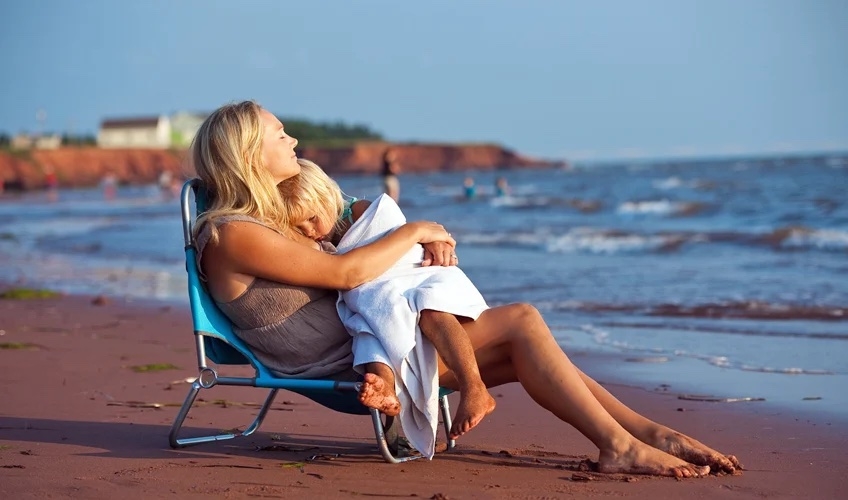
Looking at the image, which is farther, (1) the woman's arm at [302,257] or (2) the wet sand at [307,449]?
(1) the woman's arm at [302,257]

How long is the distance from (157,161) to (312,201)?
88546 mm

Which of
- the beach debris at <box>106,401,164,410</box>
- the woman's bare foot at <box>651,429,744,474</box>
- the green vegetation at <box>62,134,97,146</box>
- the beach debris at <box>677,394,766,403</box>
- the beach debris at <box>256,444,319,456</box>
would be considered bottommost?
the green vegetation at <box>62,134,97,146</box>

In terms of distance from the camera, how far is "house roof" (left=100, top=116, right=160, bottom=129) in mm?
102938

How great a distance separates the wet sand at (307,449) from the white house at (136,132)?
325 feet

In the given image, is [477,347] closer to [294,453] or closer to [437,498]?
[437,498]

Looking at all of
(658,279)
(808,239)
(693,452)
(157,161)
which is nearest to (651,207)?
(808,239)

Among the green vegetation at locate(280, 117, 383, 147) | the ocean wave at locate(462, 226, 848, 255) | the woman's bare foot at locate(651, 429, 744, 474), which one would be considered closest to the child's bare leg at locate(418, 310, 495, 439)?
the woman's bare foot at locate(651, 429, 744, 474)

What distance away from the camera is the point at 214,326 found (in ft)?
12.0

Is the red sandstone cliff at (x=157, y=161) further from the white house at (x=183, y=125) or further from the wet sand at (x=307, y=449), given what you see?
the wet sand at (x=307, y=449)

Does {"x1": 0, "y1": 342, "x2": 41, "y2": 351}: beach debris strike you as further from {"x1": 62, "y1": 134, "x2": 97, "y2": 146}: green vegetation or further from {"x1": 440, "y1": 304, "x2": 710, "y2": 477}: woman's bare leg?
{"x1": 62, "y1": 134, "x2": 97, "y2": 146}: green vegetation

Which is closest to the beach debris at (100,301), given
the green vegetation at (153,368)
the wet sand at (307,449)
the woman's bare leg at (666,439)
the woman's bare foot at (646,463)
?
the wet sand at (307,449)

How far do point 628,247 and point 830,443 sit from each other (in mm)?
12067

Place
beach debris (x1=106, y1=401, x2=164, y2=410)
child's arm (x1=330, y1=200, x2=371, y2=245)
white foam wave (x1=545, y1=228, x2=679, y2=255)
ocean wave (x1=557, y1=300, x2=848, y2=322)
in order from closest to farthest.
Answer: child's arm (x1=330, y1=200, x2=371, y2=245) < beach debris (x1=106, y1=401, x2=164, y2=410) < ocean wave (x1=557, y1=300, x2=848, y2=322) < white foam wave (x1=545, y1=228, x2=679, y2=255)

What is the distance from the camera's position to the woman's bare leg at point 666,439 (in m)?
3.39
